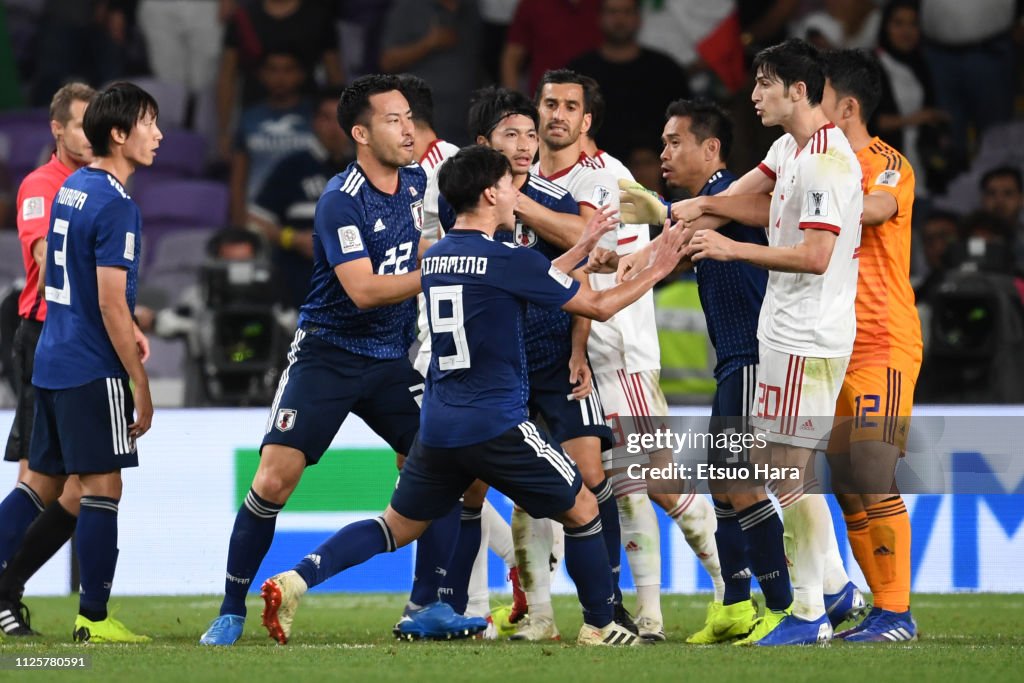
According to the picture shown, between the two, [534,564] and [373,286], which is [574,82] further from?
[534,564]

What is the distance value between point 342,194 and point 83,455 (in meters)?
1.62

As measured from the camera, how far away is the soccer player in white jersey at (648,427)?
7.30 metres

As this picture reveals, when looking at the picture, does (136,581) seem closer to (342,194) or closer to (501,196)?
(342,194)

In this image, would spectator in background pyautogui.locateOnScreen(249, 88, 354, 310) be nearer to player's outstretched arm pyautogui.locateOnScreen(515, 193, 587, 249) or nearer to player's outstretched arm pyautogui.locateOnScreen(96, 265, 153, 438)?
player's outstretched arm pyautogui.locateOnScreen(96, 265, 153, 438)

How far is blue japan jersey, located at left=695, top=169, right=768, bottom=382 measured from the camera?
23.7ft

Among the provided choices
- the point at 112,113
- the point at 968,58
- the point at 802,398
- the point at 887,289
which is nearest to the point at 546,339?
the point at 802,398

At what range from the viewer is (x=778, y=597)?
693 centimetres

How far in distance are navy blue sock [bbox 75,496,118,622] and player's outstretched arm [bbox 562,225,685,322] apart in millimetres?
2276

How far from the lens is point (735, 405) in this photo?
7230 mm

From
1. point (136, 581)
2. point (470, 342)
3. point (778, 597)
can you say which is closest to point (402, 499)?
point (470, 342)

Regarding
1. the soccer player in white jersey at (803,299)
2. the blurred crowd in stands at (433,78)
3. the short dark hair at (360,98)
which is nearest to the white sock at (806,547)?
the soccer player in white jersey at (803,299)

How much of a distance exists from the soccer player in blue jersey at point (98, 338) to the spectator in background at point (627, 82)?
6.21 meters

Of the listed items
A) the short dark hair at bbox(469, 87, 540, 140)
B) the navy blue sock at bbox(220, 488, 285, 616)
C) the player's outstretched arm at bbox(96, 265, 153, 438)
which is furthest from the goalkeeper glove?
the player's outstretched arm at bbox(96, 265, 153, 438)

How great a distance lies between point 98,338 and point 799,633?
10.8 ft
